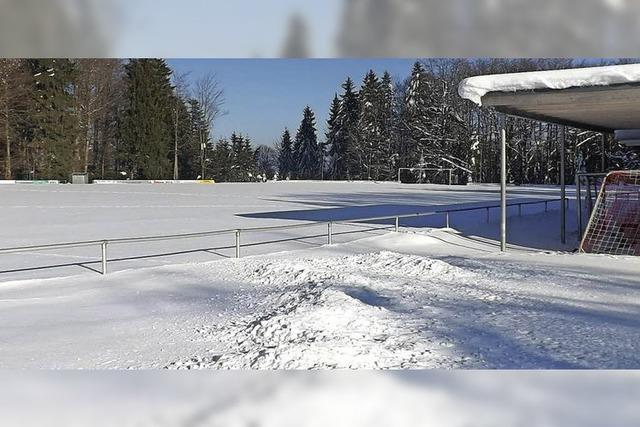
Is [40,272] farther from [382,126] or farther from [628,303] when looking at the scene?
[382,126]

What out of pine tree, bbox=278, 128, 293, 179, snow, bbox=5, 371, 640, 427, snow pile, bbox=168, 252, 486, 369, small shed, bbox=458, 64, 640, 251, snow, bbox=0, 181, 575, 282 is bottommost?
snow, bbox=5, 371, 640, 427

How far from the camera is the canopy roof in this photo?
8744 mm

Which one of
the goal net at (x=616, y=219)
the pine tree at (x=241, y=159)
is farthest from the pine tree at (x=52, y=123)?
the goal net at (x=616, y=219)

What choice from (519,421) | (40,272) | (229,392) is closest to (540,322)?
(519,421)

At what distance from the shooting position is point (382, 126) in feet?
168

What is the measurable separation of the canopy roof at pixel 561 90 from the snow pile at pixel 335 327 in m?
3.41

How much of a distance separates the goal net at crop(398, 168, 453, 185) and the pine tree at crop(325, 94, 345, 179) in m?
7.02

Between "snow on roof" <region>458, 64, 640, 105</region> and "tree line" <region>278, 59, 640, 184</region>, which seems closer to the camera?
"snow on roof" <region>458, 64, 640, 105</region>

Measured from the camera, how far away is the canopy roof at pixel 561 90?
28.7 feet

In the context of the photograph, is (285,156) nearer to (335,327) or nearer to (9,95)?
(9,95)

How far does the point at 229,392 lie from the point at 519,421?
1.72m

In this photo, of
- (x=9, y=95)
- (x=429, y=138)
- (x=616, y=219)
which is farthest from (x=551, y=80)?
(x=9, y=95)

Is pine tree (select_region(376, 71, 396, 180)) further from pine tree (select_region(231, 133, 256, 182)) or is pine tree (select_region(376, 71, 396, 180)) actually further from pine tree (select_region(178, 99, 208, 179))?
pine tree (select_region(178, 99, 208, 179))

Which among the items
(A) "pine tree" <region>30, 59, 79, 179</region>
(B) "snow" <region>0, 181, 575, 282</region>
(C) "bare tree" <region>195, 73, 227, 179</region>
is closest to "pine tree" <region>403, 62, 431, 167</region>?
(C) "bare tree" <region>195, 73, 227, 179</region>
